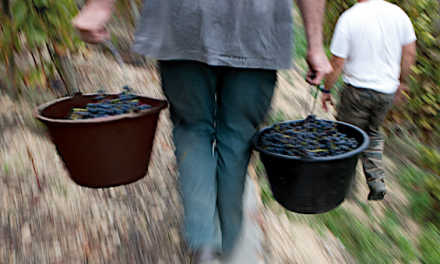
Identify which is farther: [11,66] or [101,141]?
[11,66]

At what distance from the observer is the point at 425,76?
376cm

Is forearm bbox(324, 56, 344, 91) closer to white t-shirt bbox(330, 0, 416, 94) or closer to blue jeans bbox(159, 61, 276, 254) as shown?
white t-shirt bbox(330, 0, 416, 94)

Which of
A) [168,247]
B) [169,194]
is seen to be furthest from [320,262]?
[169,194]

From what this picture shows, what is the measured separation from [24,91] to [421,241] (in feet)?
10.9

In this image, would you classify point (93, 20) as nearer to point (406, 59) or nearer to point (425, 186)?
point (406, 59)

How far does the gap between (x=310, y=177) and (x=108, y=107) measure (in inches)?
38.4

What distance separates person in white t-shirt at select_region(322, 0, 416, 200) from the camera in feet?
8.01

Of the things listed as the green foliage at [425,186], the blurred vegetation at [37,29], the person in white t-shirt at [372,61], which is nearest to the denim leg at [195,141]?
the blurred vegetation at [37,29]

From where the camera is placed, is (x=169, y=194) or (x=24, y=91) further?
(x=24, y=91)

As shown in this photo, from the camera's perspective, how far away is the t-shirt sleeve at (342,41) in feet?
8.25

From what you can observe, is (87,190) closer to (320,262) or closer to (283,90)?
(320,262)

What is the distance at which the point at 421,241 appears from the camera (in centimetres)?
252

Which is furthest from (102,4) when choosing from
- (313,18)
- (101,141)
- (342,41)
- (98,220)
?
(342,41)

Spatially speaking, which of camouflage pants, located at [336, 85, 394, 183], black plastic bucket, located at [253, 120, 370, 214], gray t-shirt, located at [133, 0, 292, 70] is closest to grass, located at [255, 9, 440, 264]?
camouflage pants, located at [336, 85, 394, 183]
